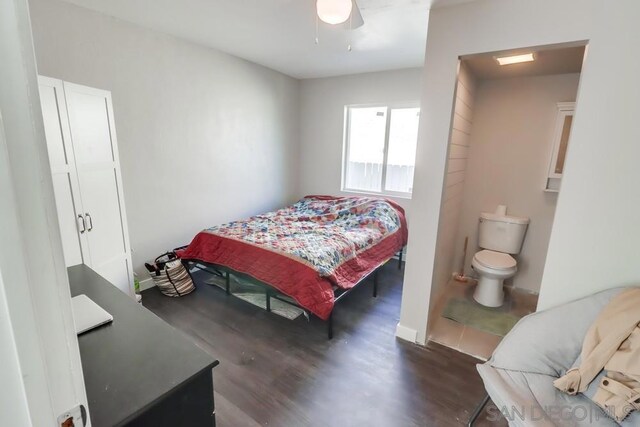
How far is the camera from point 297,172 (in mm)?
4984

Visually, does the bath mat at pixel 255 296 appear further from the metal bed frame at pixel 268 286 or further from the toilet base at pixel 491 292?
the toilet base at pixel 491 292

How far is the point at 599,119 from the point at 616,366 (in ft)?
3.81

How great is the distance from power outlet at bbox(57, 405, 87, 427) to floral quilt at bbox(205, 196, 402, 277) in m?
1.91

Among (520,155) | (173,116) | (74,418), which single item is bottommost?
(74,418)

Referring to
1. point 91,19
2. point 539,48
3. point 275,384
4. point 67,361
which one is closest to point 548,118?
point 539,48

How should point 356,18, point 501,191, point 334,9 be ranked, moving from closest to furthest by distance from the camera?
point 334,9, point 356,18, point 501,191

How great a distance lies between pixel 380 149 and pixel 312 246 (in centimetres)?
214

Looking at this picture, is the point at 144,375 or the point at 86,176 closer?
the point at 144,375

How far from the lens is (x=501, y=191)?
126 inches

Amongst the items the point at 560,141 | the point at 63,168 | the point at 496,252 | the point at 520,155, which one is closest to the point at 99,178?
the point at 63,168

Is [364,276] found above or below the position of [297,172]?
below

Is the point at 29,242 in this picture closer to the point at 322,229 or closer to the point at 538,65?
the point at 322,229

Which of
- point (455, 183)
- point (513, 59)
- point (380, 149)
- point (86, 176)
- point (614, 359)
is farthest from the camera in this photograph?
point (380, 149)

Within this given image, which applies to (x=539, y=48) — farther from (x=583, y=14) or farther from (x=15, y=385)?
(x=15, y=385)
